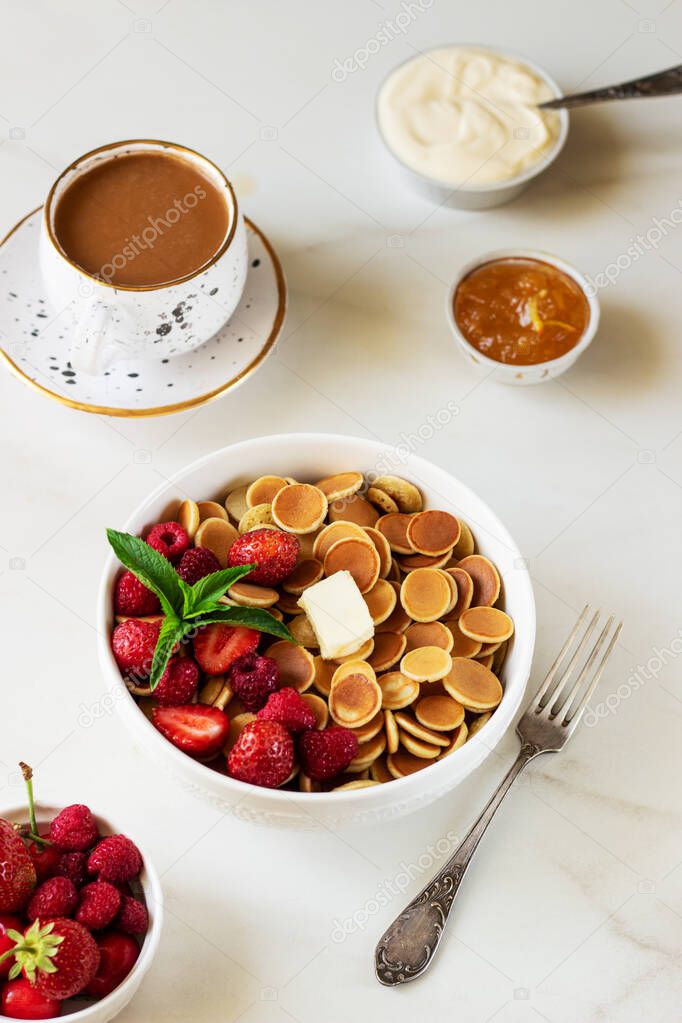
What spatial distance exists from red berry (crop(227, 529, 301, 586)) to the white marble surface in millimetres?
260

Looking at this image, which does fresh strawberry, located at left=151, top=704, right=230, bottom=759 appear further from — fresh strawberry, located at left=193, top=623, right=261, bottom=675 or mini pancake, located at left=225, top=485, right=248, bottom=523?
mini pancake, located at left=225, top=485, right=248, bottom=523

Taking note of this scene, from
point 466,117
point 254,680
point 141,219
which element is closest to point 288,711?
point 254,680

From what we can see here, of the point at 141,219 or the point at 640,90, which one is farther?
the point at 640,90

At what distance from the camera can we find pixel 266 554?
3.78 feet

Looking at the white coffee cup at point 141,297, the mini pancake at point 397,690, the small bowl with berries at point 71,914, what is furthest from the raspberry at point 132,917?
the white coffee cup at point 141,297

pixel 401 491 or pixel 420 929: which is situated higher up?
pixel 401 491

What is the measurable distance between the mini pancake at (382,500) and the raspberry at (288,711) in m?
0.28

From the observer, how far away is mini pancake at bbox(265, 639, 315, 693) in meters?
1.14

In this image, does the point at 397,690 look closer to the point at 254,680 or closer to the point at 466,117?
the point at 254,680

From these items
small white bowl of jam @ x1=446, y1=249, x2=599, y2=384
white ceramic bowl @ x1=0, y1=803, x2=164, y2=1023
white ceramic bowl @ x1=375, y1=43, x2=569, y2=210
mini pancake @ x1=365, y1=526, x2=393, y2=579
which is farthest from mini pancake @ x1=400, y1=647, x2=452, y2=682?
white ceramic bowl @ x1=375, y1=43, x2=569, y2=210

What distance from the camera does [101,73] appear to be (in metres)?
1.69

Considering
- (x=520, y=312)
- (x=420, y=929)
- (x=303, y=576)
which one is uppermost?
(x=520, y=312)

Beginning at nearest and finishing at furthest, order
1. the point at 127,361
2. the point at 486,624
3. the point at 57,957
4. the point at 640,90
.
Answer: the point at 57,957 < the point at 486,624 < the point at 127,361 < the point at 640,90

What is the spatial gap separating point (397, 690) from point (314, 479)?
294 mm
